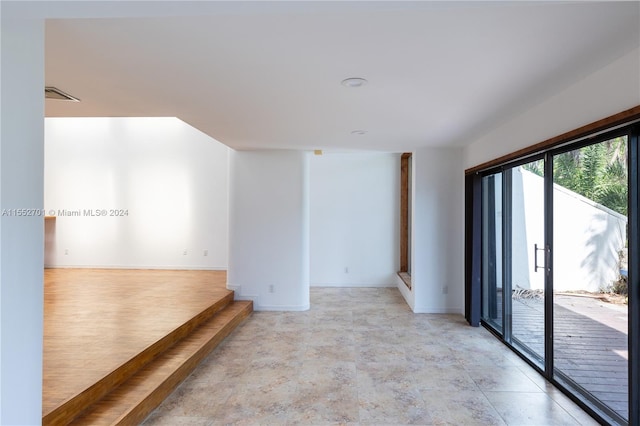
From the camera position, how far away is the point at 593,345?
2.71 m

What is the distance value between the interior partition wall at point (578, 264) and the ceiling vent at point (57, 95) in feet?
12.7

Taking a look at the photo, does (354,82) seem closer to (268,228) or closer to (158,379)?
(158,379)

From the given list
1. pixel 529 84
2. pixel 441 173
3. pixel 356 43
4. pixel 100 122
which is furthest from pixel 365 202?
pixel 100 122

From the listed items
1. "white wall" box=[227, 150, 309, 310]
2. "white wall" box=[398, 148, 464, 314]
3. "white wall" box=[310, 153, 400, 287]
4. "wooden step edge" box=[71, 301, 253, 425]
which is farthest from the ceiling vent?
"white wall" box=[310, 153, 400, 287]

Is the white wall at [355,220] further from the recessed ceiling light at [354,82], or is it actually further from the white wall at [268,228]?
the recessed ceiling light at [354,82]

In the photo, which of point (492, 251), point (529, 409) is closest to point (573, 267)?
point (529, 409)

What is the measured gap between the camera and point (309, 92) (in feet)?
8.72

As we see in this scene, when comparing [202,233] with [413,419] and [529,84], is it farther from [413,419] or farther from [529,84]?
[529,84]

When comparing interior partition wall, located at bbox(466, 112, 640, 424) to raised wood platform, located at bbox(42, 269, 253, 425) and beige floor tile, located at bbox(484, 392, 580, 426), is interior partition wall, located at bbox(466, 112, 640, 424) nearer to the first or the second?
beige floor tile, located at bbox(484, 392, 580, 426)

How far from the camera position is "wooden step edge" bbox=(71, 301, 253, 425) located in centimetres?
224

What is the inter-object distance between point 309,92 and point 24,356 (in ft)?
7.43

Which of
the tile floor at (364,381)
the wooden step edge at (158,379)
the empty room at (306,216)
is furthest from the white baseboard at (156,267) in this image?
the wooden step edge at (158,379)

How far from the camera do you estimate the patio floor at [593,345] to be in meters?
2.39

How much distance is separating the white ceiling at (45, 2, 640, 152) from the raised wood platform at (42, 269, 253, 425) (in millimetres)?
2094
